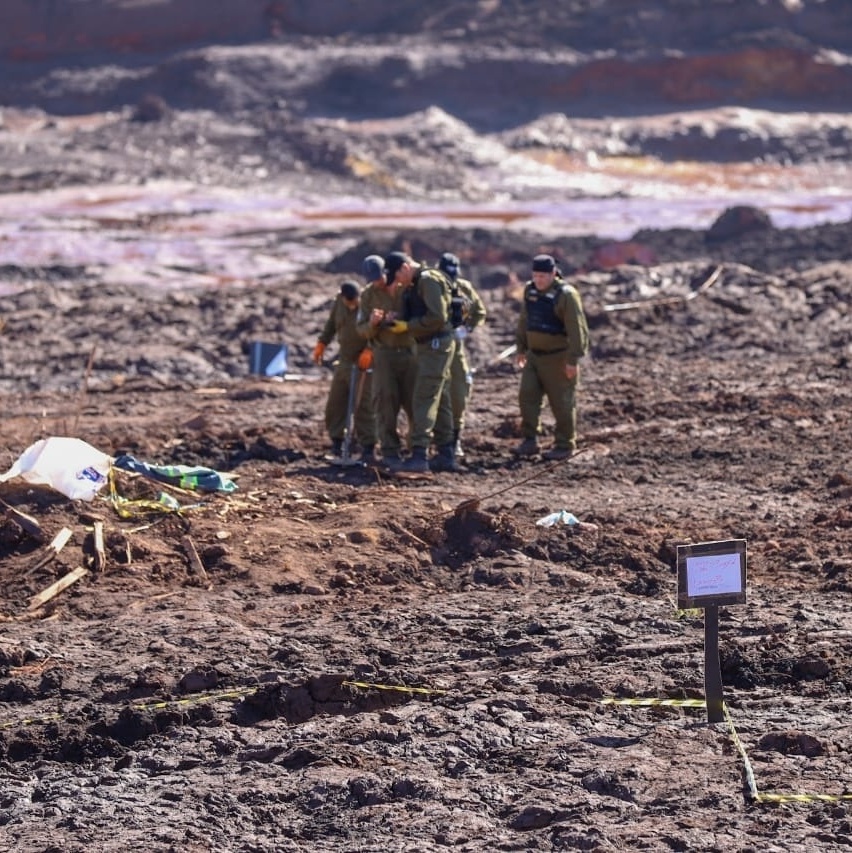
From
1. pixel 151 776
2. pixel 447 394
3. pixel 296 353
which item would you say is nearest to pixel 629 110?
pixel 296 353

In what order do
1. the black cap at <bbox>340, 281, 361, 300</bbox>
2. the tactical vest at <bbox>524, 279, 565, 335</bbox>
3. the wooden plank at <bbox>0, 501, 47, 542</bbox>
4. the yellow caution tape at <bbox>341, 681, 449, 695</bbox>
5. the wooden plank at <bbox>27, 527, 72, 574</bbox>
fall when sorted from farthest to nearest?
the black cap at <bbox>340, 281, 361, 300</bbox>
the tactical vest at <bbox>524, 279, 565, 335</bbox>
the wooden plank at <bbox>0, 501, 47, 542</bbox>
the wooden plank at <bbox>27, 527, 72, 574</bbox>
the yellow caution tape at <bbox>341, 681, 449, 695</bbox>

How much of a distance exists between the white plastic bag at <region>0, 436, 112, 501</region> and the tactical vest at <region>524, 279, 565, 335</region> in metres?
3.88

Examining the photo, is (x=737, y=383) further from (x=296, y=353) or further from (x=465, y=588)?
(x=465, y=588)

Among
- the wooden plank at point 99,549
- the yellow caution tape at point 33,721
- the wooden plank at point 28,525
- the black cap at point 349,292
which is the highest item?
the black cap at point 349,292

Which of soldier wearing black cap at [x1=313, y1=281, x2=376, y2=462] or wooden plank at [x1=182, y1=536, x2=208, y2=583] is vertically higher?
soldier wearing black cap at [x1=313, y1=281, x2=376, y2=462]

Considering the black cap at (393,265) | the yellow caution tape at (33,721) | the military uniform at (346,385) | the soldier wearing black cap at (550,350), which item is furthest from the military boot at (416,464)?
the yellow caution tape at (33,721)

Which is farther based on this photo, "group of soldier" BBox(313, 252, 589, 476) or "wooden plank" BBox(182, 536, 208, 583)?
"group of soldier" BBox(313, 252, 589, 476)

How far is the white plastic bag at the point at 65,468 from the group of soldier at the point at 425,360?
2644mm

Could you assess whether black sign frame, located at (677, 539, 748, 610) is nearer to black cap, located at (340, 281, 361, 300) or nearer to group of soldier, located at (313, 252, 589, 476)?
group of soldier, located at (313, 252, 589, 476)

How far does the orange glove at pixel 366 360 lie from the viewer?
44.7ft

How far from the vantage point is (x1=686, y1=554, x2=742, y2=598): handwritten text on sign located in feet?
24.8

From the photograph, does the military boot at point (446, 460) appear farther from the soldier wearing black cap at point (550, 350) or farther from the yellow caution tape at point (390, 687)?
the yellow caution tape at point (390, 687)

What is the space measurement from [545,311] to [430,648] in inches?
207

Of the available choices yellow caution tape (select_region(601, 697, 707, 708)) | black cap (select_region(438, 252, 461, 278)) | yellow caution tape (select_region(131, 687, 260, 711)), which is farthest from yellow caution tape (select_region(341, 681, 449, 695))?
black cap (select_region(438, 252, 461, 278))
